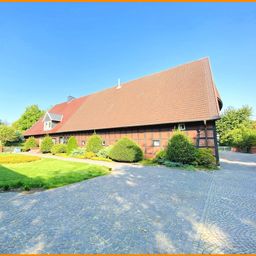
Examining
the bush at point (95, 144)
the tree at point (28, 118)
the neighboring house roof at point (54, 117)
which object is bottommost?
the bush at point (95, 144)

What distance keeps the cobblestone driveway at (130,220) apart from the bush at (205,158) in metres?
4.09

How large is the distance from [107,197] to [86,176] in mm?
3160

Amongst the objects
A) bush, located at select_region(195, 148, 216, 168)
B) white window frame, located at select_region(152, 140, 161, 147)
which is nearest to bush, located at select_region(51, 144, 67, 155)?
white window frame, located at select_region(152, 140, 161, 147)

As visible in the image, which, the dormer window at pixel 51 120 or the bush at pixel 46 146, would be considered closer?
the bush at pixel 46 146

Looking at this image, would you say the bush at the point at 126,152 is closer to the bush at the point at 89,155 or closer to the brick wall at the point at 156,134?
the brick wall at the point at 156,134

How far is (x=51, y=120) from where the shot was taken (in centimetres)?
2197

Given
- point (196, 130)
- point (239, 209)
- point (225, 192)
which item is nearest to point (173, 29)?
point (196, 130)

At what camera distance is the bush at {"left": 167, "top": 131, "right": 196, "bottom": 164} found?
10430 millimetres

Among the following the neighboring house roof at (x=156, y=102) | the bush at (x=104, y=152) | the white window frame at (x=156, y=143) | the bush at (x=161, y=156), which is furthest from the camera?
the bush at (x=104, y=152)

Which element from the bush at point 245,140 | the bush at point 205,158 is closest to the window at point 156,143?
the bush at point 205,158

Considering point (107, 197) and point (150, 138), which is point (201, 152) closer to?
point (150, 138)

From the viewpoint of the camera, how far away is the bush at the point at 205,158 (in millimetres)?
10102

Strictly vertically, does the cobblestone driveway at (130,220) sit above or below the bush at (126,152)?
below

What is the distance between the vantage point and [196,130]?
11.5 meters
